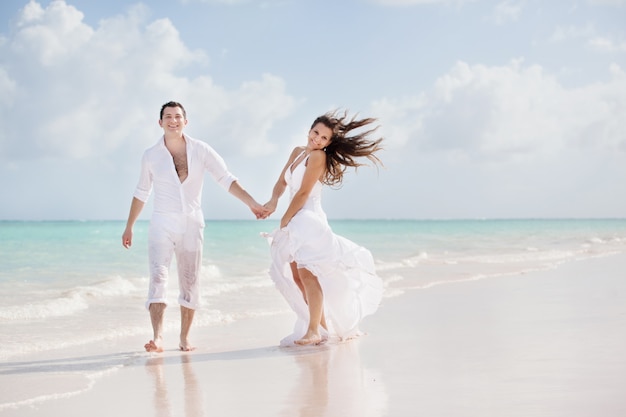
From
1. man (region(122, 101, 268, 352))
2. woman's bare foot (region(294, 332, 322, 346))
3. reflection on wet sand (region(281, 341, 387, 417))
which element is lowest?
reflection on wet sand (region(281, 341, 387, 417))

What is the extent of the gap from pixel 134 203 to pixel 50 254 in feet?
55.0

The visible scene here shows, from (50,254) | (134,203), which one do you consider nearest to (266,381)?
(134,203)

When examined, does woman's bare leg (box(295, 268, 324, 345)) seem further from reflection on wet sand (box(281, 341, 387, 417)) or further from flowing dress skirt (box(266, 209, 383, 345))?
reflection on wet sand (box(281, 341, 387, 417))

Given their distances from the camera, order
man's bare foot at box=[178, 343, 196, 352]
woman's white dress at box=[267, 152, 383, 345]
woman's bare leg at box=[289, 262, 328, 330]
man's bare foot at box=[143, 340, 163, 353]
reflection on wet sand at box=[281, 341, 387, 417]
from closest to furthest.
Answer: reflection on wet sand at box=[281, 341, 387, 417] < man's bare foot at box=[143, 340, 163, 353] < man's bare foot at box=[178, 343, 196, 352] < woman's white dress at box=[267, 152, 383, 345] < woman's bare leg at box=[289, 262, 328, 330]

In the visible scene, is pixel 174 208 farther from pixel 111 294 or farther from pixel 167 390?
pixel 111 294

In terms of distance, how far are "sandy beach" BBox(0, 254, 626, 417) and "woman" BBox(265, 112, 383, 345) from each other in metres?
0.32

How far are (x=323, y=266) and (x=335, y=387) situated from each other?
186 cm

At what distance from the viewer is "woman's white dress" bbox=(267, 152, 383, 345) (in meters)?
6.26

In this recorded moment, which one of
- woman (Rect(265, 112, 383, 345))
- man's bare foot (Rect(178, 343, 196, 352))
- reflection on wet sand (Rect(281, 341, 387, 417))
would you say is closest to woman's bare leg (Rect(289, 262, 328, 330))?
woman (Rect(265, 112, 383, 345))

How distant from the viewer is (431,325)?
7023mm

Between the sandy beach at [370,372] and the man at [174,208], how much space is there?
18.9 inches

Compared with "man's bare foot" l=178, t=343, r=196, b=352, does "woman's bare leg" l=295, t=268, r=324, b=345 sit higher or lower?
higher

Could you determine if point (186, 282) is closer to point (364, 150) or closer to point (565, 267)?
point (364, 150)

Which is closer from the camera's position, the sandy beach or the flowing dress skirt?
the sandy beach
